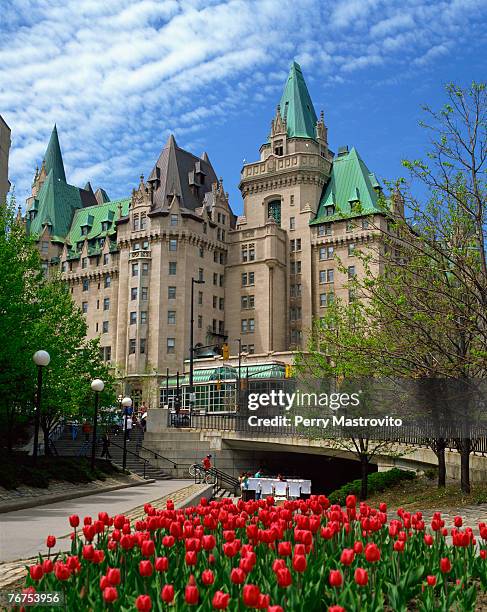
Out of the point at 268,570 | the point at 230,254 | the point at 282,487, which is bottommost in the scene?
the point at 282,487

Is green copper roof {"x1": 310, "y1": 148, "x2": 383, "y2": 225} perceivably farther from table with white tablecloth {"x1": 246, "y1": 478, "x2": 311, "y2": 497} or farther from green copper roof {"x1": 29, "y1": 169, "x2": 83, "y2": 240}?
table with white tablecloth {"x1": 246, "y1": 478, "x2": 311, "y2": 497}

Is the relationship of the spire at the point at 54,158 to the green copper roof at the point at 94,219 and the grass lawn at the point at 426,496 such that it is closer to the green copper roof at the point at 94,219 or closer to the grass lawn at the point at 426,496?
the green copper roof at the point at 94,219

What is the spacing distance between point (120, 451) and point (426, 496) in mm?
27042

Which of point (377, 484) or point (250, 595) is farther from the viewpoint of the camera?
point (377, 484)

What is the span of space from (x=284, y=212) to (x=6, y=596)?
85.9 meters

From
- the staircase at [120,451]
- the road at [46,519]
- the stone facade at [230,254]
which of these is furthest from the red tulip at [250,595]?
the stone facade at [230,254]

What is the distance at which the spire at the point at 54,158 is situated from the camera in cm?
11700

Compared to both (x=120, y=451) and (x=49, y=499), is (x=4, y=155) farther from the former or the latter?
(x=49, y=499)

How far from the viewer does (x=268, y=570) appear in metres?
6.35

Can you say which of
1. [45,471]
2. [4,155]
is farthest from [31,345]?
[4,155]

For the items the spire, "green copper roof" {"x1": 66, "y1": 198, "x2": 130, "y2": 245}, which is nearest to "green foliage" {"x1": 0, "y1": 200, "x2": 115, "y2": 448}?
"green copper roof" {"x1": 66, "y1": 198, "x2": 130, "y2": 245}

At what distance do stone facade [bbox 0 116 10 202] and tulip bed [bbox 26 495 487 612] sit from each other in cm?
3655

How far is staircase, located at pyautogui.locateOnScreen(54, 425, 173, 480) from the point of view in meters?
41.2

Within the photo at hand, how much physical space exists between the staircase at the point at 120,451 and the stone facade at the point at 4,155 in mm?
16234
